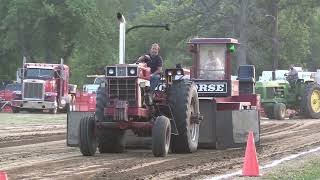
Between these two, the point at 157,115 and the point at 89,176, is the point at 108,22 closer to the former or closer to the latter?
the point at 157,115

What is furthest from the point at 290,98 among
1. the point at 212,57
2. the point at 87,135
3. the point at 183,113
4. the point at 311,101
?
the point at 87,135

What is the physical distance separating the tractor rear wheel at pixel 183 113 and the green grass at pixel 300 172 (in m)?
2.54

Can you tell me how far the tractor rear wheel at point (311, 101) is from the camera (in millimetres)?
30891

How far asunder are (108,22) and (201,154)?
4076 centimetres

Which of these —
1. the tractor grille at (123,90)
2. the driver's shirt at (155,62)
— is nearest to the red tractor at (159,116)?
the tractor grille at (123,90)

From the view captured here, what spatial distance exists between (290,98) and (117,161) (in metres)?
20.2

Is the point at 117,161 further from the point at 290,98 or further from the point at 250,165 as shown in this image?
the point at 290,98

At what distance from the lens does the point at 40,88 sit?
1548 inches

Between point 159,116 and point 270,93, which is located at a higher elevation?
point 270,93

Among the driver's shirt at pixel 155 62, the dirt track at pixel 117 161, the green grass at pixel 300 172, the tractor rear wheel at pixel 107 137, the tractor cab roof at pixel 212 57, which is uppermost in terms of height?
the tractor cab roof at pixel 212 57

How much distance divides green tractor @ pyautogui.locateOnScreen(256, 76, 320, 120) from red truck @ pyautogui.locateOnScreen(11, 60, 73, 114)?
12312 mm

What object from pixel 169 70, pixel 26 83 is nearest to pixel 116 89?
pixel 169 70

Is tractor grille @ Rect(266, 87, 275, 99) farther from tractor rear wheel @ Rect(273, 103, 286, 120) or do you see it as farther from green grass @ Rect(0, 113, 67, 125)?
green grass @ Rect(0, 113, 67, 125)

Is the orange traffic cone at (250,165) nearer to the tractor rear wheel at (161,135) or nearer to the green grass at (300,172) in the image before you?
the green grass at (300,172)
